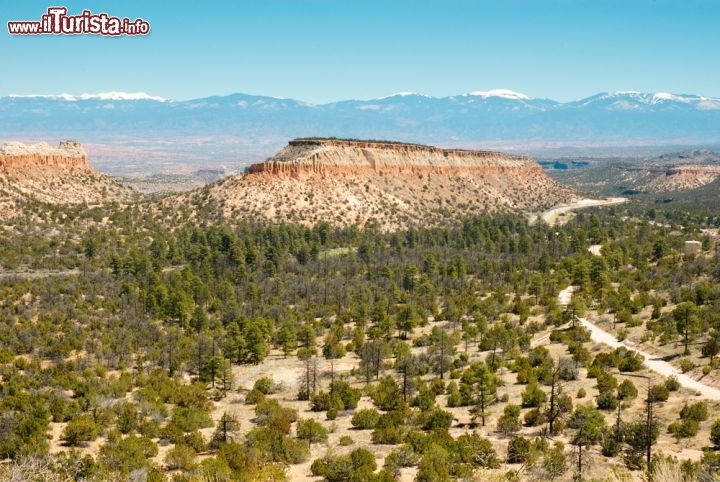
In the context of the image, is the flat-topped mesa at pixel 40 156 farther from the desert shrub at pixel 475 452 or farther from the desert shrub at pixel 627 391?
the desert shrub at pixel 627 391

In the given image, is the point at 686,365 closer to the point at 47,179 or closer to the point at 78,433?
the point at 78,433

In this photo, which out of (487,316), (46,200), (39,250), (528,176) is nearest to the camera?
(487,316)

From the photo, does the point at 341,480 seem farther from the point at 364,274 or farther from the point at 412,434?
the point at 364,274

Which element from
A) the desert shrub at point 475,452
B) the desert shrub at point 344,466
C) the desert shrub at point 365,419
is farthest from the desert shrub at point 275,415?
the desert shrub at point 475,452

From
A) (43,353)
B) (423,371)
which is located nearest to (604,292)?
(423,371)

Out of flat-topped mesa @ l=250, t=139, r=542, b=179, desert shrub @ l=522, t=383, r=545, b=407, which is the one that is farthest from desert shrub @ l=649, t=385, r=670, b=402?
flat-topped mesa @ l=250, t=139, r=542, b=179

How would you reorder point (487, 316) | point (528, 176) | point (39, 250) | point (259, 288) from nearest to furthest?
point (487, 316), point (259, 288), point (39, 250), point (528, 176)

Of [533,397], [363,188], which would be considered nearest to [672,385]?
[533,397]

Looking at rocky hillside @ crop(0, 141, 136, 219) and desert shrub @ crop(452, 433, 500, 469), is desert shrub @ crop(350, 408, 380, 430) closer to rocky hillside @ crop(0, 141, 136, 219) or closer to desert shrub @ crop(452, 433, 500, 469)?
desert shrub @ crop(452, 433, 500, 469)
